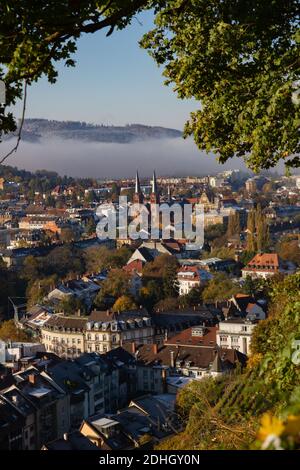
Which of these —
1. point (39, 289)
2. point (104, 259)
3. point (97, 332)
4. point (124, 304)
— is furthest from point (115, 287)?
point (104, 259)

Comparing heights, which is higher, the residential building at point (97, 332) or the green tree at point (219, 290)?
the green tree at point (219, 290)

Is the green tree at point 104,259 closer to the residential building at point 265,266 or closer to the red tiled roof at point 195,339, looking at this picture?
the residential building at point 265,266

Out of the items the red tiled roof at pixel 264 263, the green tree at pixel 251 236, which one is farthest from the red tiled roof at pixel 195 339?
the green tree at pixel 251 236

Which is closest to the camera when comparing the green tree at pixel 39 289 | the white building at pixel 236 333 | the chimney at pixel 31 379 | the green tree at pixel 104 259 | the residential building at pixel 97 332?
the chimney at pixel 31 379

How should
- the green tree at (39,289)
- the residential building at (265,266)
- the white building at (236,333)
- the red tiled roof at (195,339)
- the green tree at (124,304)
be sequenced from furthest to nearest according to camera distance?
1. the residential building at (265,266)
2. the green tree at (39,289)
3. the green tree at (124,304)
4. the white building at (236,333)
5. the red tiled roof at (195,339)

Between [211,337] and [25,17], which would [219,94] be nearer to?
[25,17]

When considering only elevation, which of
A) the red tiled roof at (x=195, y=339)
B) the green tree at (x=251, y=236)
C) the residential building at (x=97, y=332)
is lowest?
the residential building at (x=97, y=332)

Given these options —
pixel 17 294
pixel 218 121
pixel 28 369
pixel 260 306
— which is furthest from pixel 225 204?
pixel 218 121

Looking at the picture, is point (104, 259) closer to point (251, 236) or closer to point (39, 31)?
point (251, 236)

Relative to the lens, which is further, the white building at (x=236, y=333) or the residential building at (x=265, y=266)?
the residential building at (x=265, y=266)
